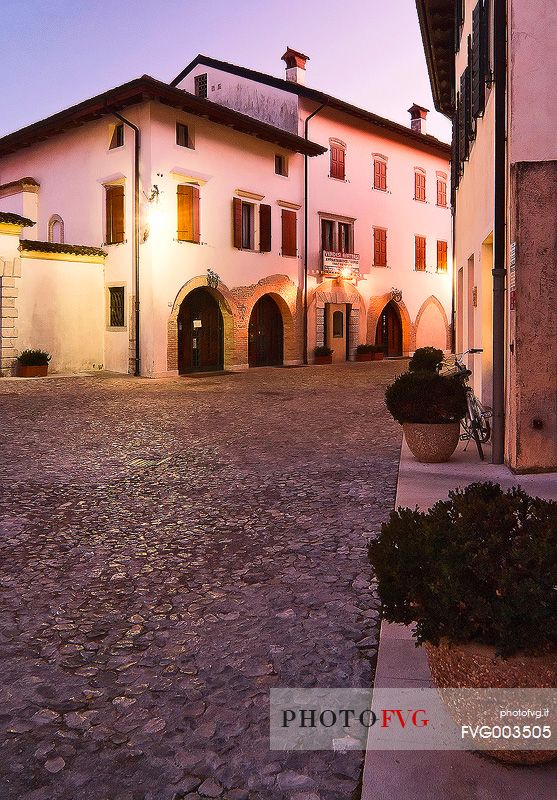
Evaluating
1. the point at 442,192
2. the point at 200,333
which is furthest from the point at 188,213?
the point at 442,192

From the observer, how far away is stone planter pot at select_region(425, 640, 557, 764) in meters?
2.40

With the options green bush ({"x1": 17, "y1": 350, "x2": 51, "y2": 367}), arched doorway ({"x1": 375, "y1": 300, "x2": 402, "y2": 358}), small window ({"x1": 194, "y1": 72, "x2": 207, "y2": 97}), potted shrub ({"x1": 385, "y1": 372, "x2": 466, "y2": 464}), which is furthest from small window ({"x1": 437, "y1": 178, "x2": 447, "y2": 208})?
potted shrub ({"x1": 385, "y1": 372, "x2": 466, "y2": 464})

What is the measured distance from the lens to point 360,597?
14.0ft

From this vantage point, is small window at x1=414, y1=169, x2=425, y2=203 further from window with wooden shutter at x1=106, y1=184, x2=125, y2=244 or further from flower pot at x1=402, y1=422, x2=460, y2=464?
flower pot at x1=402, y1=422, x2=460, y2=464

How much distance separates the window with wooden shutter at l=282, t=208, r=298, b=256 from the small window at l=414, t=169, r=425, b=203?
8.60 metres

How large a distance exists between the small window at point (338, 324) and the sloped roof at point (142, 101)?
6166 mm

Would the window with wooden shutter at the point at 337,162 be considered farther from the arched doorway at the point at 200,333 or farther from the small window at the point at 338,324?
the arched doorway at the point at 200,333

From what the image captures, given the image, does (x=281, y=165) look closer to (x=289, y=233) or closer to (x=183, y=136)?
(x=289, y=233)

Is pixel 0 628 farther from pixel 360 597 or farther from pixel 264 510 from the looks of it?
pixel 264 510

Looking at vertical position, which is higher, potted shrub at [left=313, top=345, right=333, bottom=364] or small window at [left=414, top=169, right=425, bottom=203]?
small window at [left=414, top=169, right=425, bottom=203]

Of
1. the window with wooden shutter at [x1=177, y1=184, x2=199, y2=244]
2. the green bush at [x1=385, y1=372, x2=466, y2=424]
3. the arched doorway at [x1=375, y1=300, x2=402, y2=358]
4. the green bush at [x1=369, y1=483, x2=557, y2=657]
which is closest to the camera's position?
the green bush at [x1=369, y1=483, x2=557, y2=657]

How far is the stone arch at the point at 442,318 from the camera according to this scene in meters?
33.7

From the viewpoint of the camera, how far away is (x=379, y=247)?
102 feet

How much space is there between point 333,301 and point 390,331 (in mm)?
5044
